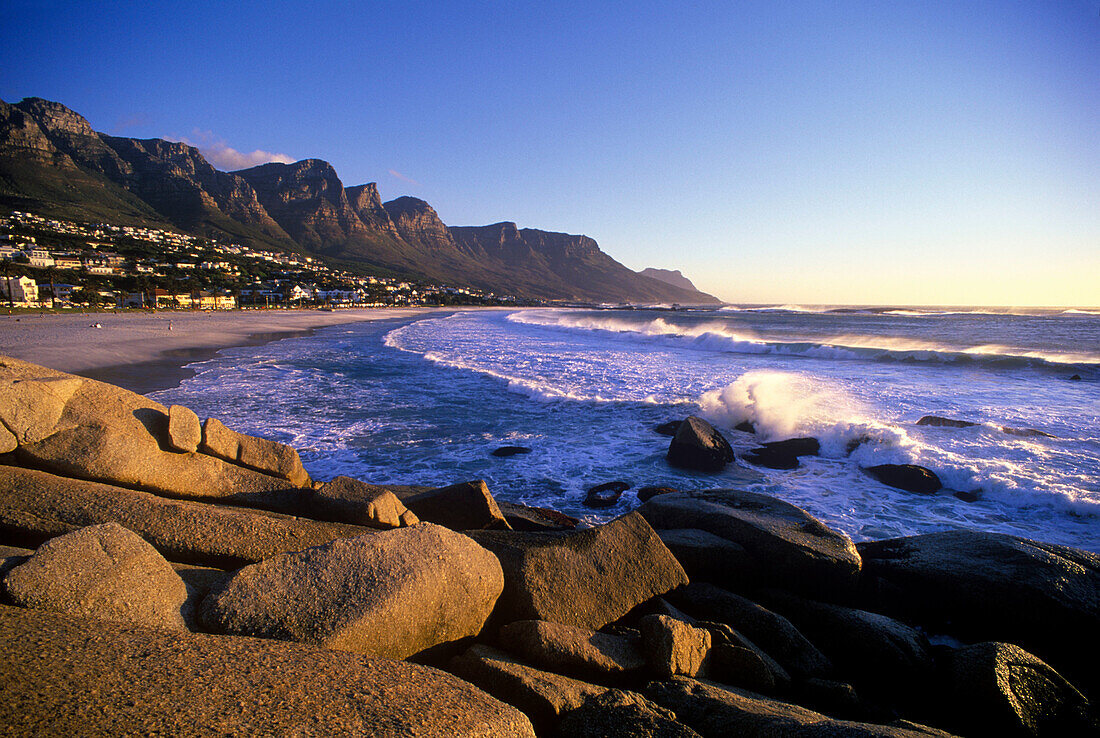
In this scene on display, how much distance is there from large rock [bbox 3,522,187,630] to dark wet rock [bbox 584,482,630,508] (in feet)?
18.0

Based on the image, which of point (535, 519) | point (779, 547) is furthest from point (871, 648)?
point (535, 519)

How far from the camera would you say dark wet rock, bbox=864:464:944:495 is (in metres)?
8.16

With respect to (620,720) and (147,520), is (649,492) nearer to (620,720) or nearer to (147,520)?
(620,720)

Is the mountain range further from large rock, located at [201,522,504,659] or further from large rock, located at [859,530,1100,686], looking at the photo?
large rock, located at [859,530,1100,686]

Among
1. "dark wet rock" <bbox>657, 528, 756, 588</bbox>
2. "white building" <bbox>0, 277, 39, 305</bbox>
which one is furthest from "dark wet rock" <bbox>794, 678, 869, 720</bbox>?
"white building" <bbox>0, 277, 39, 305</bbox>

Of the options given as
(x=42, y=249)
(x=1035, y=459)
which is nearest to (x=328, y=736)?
(x=1035, y=459)

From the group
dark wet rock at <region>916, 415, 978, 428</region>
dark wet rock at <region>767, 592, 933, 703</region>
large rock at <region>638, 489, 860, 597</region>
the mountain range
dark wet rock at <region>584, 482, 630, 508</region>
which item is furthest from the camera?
the mountain range

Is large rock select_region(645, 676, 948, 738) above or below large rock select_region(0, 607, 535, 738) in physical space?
below

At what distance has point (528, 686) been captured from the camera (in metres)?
2.69

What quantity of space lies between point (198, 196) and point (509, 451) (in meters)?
163

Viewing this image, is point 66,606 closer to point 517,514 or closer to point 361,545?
point 361,545

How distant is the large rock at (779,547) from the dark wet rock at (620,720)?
277cm

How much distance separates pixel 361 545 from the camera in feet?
10.7

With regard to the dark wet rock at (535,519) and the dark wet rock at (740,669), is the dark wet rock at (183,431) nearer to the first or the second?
the dark wet rock at (535,519)
